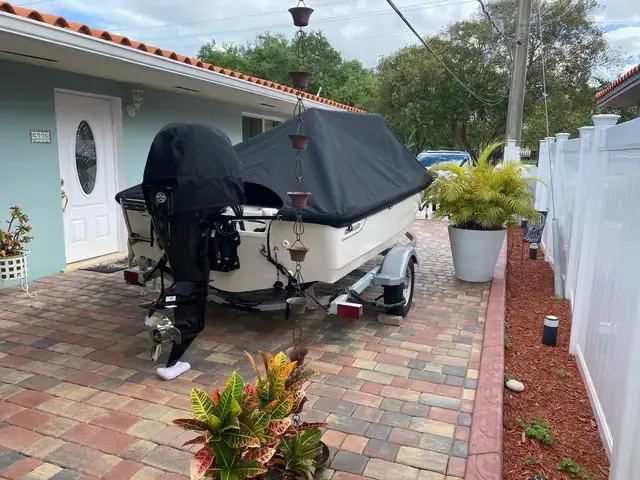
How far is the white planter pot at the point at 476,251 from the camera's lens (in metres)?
6.82

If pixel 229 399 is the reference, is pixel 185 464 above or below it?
below

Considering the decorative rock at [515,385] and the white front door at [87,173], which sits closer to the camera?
the decorative rock at [515,385]

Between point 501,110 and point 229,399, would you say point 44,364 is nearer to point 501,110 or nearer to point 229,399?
point 229,399

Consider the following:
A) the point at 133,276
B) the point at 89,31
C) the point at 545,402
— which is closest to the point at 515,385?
the point at 545,402

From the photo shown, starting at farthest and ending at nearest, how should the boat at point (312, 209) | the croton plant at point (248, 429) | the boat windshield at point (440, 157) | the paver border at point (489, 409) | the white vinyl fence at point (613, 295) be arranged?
1. the boat windshield at point (440, 157)
2. the boat at point (312, 209)
3. the paver border at point (489, 409)
4. the white vinyl fence at point (613, 295)
5. the croton plant at point (248, 429)

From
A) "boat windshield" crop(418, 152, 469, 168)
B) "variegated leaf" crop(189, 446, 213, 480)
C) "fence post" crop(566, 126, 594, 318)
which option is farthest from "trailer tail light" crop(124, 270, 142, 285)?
"boat windshield" crop(418, 152, 469, 168)

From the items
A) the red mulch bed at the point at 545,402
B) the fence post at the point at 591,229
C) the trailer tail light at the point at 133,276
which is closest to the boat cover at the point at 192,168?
the trailer tail light at the point at 133,276

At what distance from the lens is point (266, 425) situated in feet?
7.81

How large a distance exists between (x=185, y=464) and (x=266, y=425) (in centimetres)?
87

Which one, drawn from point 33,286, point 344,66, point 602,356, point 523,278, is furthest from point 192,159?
point 344,66

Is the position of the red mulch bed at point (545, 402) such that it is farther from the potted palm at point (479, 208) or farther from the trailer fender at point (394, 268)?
the trailer fender at point (394, 268)

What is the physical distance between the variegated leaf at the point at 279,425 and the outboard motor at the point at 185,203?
1.70m

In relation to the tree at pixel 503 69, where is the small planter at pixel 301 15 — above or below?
below

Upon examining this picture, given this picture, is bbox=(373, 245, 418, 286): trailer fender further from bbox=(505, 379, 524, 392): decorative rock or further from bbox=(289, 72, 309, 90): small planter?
bbox=(289, 72, 309, 90): small planter
